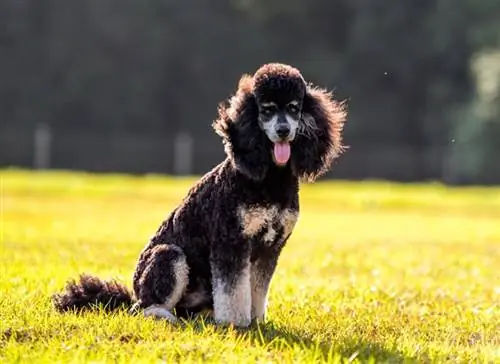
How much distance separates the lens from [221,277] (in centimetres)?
686

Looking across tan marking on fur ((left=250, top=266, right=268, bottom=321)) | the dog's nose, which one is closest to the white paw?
tan marking on fur ((left=250, top=266, right=268, bottom=321))

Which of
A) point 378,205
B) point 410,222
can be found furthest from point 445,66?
point 410,222

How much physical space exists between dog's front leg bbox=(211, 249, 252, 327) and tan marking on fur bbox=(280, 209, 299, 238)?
34 centimetres

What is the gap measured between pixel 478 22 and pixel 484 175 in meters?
7.44

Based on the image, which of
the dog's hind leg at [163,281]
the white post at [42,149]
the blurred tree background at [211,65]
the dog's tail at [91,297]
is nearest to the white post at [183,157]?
the blurred tree background at [211,65]

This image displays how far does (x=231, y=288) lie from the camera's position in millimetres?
6859

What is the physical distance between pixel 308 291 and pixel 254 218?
2.98m

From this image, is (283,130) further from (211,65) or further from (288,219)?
(211,65)

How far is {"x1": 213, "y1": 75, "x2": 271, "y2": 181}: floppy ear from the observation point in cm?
692

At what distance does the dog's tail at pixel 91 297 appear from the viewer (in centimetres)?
742

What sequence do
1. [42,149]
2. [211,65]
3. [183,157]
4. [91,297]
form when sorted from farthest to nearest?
1. [211,65]
2. [183,157]
3. [42,149]
4. [91,297]

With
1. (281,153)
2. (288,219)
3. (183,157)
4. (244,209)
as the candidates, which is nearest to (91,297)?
(244,209)

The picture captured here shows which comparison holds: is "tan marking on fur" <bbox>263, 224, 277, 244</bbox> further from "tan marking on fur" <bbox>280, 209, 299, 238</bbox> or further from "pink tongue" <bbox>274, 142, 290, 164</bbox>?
"pink tongue" <bbox>274, 142, 290, 164</bbox>

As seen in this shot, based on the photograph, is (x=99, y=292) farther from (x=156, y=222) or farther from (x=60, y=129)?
(x=60, y=129)
